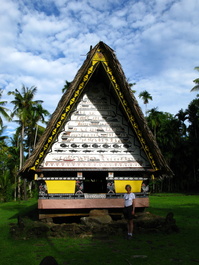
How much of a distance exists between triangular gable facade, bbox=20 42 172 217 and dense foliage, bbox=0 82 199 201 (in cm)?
2400

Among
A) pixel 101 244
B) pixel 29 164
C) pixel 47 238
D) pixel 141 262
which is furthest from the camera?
pixel 29 164

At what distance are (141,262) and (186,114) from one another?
4587 cm

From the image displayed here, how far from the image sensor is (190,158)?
4391 centimetres

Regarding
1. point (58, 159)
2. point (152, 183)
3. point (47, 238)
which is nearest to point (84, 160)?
point (58, 159)

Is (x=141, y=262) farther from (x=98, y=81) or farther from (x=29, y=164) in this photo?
(x=98, y=81)

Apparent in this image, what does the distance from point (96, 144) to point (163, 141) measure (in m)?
39.7

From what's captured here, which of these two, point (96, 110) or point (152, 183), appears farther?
point (152, 183)

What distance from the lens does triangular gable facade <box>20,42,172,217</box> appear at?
28.8 ft

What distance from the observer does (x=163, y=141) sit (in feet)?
155

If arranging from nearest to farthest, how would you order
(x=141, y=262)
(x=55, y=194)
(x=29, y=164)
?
1. (x=141, y=262)
2. (x=29, y=164)
3. (x=55, y=194)

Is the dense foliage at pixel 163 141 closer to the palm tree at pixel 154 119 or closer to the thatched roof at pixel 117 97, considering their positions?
the palm tree at pixel 154 119

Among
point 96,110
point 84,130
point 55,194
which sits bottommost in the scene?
point 55,194

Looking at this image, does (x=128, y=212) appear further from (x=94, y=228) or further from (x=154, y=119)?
(x=154, y=119)

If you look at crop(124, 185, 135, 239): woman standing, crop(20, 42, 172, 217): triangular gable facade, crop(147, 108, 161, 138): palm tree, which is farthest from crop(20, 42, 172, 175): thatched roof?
crop(147, 108, 161, 138): palm tree
